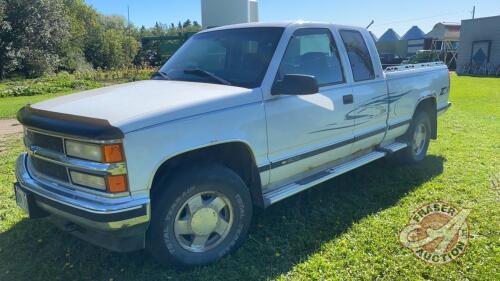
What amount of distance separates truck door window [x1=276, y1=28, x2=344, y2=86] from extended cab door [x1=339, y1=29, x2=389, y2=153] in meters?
0.25

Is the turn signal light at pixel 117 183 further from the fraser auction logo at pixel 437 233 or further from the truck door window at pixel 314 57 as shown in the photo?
the fraser auction logo at pixel 437 233

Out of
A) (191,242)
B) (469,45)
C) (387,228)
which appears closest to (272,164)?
(191,242)

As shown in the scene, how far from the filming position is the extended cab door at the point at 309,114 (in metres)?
3.64

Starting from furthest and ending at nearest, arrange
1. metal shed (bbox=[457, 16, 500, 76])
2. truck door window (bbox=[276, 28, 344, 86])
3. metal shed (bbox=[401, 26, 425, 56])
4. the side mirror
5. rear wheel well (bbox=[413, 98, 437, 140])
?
metal shed (bbox=[401, 26, 425, 56]), metal shed (bbox=[457, 16, 500, 76]), rear wheel well (bbox=[413, 98, 437, 140]), truck door window (bbox=[276, 28, 344, 86]), the side mirror

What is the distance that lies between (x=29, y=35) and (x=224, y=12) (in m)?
24.9

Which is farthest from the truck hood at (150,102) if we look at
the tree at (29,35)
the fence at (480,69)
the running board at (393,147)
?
the fence at (480,69)

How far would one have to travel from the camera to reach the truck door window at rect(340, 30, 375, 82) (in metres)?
4.61

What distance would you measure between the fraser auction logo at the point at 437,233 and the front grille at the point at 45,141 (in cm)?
299

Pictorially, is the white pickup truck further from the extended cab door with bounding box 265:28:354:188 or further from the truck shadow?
the truck shadow

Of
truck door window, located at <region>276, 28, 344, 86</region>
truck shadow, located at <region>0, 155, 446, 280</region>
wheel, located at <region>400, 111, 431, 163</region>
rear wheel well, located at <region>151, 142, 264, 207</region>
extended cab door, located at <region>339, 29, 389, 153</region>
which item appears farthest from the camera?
wheel, located at <region>400, 111, 431, 163</region>

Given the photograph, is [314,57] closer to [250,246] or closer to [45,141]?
[250,246]

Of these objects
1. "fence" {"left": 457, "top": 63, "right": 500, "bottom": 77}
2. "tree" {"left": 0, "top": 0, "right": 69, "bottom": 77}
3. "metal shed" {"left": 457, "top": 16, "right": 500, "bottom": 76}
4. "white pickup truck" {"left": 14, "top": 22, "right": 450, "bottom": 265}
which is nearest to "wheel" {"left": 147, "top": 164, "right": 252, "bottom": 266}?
"white pickup truck" {"left": 14, "top": 22, "right": 450, "bottom": 265}

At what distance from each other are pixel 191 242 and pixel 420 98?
156 inches

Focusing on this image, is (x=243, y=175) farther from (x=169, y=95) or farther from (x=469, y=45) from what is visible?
(x=469, y=45)
